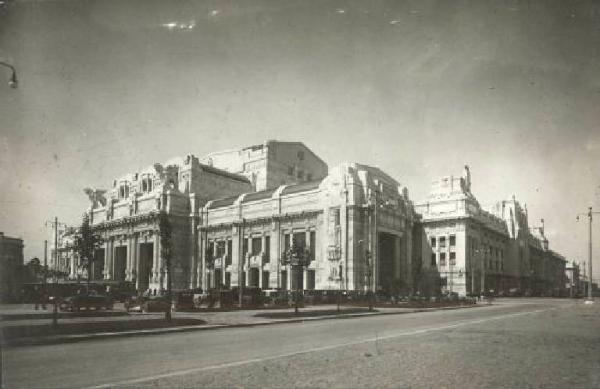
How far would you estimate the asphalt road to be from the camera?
10.1 m

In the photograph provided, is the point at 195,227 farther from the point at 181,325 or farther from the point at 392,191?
the point at 181,325

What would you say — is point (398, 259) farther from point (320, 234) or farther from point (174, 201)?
point (174, 201)

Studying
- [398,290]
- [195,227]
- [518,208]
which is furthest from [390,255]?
[518,208]

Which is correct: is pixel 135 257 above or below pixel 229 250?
below

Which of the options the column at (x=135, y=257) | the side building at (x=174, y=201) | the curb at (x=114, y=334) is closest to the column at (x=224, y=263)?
the side building at (x=174, y=201)

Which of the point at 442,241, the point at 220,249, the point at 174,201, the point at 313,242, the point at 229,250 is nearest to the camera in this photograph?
the point at 313,242

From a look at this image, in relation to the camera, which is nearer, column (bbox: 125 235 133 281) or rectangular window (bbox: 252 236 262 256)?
rectangular window (bbox: 252 236 262 256)

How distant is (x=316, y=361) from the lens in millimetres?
12398

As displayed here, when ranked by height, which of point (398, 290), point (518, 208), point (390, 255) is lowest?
point (398, 290)

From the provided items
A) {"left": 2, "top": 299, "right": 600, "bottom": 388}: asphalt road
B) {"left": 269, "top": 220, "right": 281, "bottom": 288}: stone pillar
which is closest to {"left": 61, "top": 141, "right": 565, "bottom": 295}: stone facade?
{"left": 269, "top": 220, "right": 281, "bottom": 288}: stone pillar

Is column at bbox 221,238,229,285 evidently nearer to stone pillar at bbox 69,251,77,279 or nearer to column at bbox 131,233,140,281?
column at bbox 131,233,140,281

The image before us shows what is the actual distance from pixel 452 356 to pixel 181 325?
1327 cm

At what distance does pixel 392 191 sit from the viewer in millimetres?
69250

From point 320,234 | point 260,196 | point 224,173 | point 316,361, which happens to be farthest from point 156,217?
point 316,361
